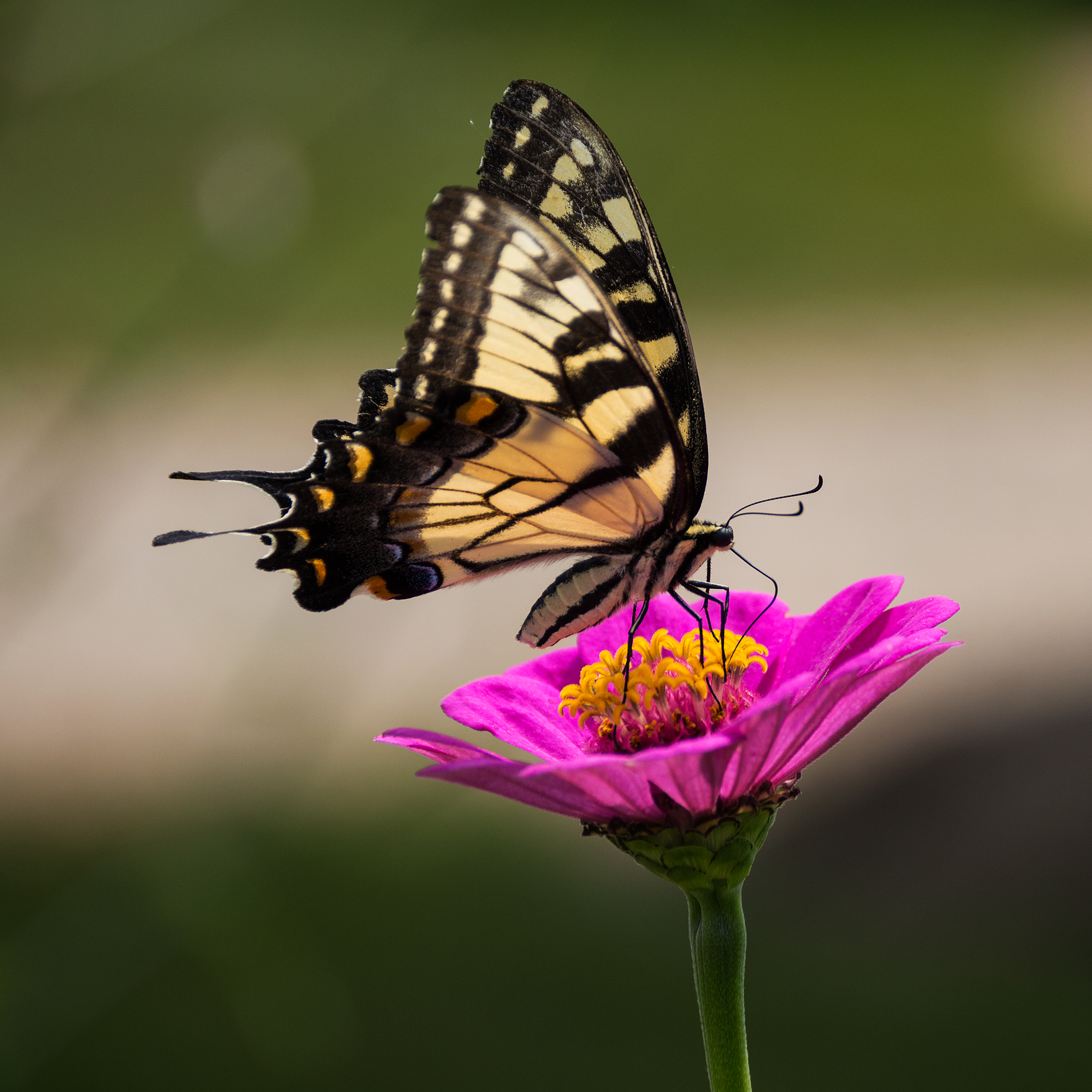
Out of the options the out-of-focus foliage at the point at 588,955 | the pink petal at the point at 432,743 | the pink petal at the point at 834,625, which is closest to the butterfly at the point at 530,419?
the pink petal at the point at 834,625

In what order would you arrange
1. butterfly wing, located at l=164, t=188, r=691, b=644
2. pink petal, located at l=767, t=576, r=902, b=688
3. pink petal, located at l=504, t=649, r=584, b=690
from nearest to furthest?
pink petal, located at l=767, t=576, r=902, b=688
butterfly wing, located at l=164, t=188, r=691, b=644
pink petal, located at l=504, t=649, r=584, b=690

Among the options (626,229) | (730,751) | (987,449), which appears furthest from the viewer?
(987,449)

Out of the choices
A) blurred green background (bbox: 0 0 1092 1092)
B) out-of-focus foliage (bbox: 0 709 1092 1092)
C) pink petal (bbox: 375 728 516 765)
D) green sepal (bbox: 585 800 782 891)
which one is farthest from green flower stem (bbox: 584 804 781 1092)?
out-of-focus foliage (bbox: 0 709 1092 1092)

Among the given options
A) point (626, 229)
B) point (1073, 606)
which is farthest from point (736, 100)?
point (626, 229)

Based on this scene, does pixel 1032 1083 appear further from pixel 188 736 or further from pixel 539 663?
pixel 188 736

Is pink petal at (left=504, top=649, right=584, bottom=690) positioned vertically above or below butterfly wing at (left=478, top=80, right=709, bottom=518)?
below

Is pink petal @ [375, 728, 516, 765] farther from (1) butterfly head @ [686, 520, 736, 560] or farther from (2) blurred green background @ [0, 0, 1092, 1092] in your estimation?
(2) blurred green background @ [0, 0, 1092, 1092]

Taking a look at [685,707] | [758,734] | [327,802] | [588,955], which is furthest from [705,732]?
[327,802]

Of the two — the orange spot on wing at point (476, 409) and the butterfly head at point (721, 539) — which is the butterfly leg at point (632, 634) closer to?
the butterfly head at point (721, 539)
